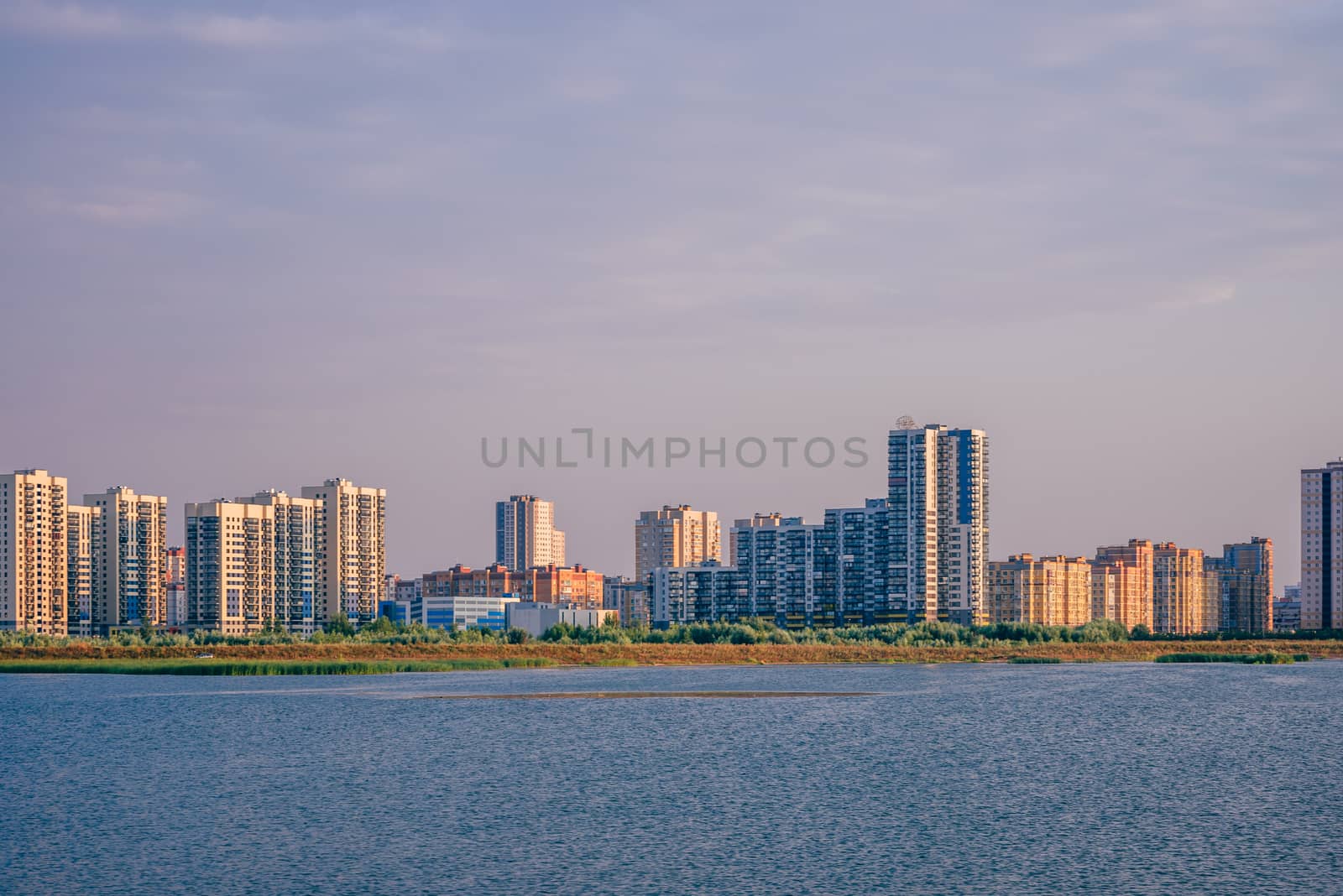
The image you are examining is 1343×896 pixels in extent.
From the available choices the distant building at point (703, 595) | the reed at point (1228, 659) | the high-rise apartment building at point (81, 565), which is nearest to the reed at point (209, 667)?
the reed at point (1228, 659)

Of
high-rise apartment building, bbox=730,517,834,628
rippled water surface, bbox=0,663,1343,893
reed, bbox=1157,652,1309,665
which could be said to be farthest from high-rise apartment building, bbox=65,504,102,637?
reed, bbox=1157,652,1309,665

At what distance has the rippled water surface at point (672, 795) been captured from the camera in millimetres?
30078

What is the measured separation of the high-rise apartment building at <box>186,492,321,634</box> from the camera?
18238 cm

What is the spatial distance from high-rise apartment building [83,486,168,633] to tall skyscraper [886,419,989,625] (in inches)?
3822

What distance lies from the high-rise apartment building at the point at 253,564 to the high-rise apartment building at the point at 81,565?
13.8 meters

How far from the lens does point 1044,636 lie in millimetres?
138125

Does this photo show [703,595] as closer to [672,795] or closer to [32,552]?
[32,552]

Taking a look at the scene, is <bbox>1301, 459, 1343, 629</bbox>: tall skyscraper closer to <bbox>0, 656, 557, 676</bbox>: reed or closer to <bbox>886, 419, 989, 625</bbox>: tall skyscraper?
<bbox>886, 419, 989, 625</bbox>: tall skyscraper

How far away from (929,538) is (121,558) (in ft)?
340

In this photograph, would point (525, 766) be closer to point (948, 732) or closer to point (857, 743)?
point (857, 743)

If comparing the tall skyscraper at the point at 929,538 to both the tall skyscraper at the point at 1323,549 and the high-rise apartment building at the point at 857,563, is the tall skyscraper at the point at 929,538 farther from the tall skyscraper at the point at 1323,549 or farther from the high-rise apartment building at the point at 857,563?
the tall skyscraper at the point at 1323,549

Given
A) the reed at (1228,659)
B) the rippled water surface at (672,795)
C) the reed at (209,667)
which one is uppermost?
the rippled water surface at (672,795)

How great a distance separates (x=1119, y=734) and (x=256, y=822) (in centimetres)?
3493

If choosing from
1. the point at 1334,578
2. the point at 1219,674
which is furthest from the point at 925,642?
the point at 1334,578
